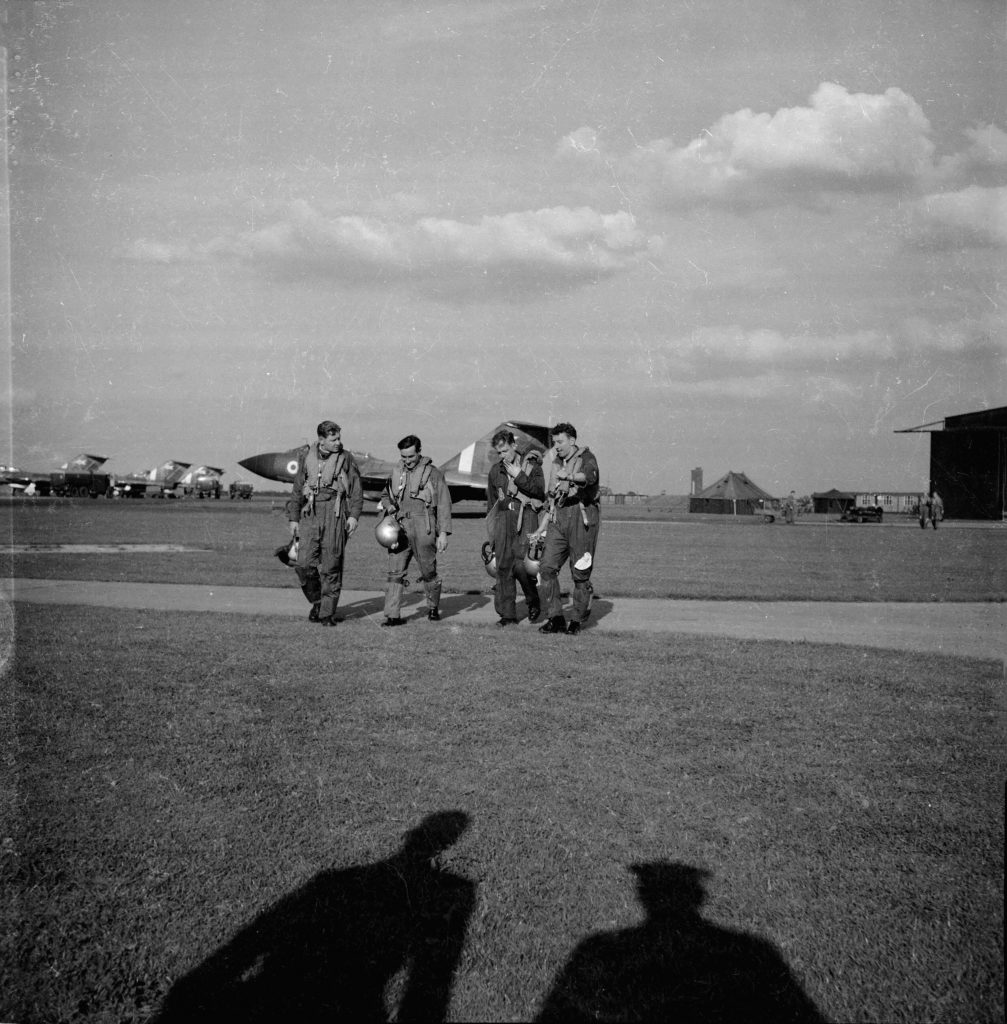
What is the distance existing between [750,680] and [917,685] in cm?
124

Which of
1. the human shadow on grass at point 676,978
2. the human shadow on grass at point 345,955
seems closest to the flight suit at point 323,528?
the human shadow on grass at point 345,955

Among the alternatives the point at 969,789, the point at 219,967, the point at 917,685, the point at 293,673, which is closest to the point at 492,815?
the point at 219,967

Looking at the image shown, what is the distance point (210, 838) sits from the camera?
3799 mm

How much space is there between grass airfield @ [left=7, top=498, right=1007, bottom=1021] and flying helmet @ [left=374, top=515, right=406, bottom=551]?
6.59 ft

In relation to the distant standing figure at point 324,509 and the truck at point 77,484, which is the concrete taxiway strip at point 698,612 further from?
the truck at point 77,484

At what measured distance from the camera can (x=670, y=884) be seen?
3438 millimetres

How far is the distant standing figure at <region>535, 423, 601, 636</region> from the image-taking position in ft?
30.4

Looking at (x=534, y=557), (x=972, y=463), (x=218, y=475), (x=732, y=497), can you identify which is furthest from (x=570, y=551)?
(x=218, y=475)

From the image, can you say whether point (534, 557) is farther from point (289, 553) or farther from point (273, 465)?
point (273, 465)

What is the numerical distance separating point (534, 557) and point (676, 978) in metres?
7.23

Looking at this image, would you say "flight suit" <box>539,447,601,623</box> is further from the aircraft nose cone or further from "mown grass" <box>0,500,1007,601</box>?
the aircraft nose cone

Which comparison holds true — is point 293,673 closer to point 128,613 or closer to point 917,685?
point 128,613

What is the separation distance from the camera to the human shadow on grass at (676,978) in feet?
8.78

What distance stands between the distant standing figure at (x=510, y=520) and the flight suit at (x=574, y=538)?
1.59ft
